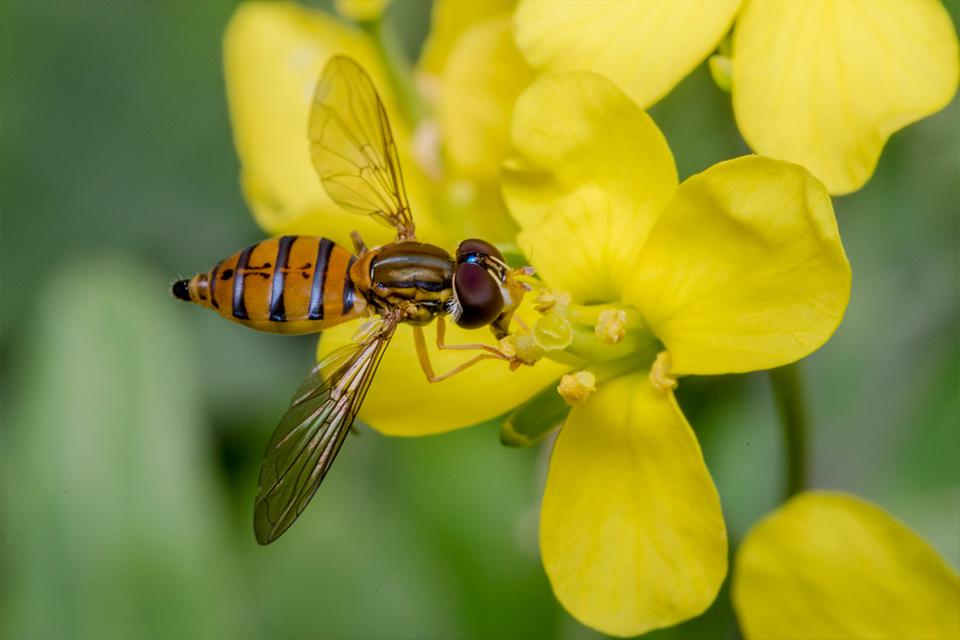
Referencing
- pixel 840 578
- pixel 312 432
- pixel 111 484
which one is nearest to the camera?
pixel 840 578

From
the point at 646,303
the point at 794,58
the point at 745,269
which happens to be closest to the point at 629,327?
the point at 646,303

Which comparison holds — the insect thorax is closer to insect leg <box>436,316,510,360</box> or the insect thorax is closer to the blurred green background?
insect leg <box>436,316,510,360</box>

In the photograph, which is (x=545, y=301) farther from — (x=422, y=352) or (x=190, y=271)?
(x=190, y=271)

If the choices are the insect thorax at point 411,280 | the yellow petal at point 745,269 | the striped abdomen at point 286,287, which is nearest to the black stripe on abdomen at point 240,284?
the striped abdomen at point 286,287

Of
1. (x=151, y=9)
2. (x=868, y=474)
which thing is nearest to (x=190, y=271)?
(x=151, y=9)

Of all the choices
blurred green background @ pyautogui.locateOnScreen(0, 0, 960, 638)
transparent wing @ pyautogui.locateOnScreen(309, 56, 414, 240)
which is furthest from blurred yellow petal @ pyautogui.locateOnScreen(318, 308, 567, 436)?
blurred green background @ pyautogui.locateOnScreen(0, 0, 960, 638)

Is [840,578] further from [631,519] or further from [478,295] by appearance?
[478,295]
